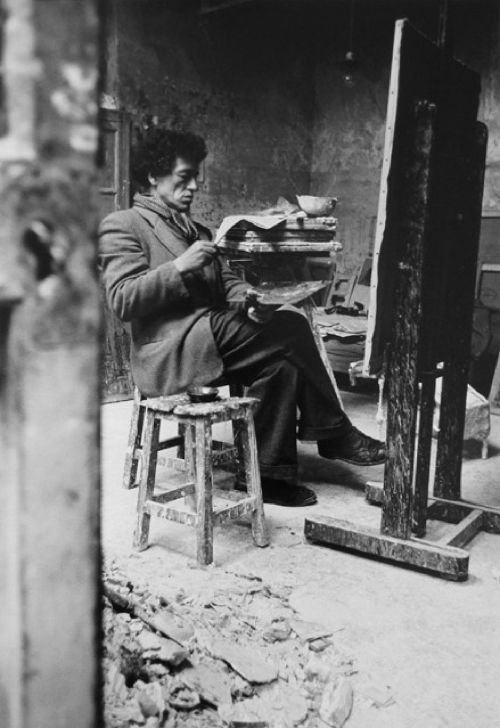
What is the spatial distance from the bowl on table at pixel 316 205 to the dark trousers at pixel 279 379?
1.21m

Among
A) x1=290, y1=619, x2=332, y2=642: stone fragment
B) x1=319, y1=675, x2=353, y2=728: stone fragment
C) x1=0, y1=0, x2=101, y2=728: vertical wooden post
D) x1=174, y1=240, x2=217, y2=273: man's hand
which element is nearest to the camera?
x1=0, y1=0, x2=101, y2=728: vertical wooden post

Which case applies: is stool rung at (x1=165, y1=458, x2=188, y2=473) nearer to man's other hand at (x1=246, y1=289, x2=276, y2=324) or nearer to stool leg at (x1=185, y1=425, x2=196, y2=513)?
stool leg at (x1=185, y1=425, x2=196, y2=513)

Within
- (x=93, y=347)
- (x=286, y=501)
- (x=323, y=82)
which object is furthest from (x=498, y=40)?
(x=93, y=347)

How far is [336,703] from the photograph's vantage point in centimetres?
202

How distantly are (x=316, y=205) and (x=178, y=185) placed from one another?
54.2 inches

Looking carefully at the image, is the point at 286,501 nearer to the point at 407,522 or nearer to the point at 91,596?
the point at 407,522

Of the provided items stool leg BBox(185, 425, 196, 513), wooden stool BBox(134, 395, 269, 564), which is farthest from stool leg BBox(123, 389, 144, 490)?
wooden stool BBox(134, 395, 269, 564)

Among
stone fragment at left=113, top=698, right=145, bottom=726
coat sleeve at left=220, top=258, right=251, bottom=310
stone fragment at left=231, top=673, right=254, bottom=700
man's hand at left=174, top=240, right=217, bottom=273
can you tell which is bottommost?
stone fragment at left=231, top=673, right=254, bottom=700

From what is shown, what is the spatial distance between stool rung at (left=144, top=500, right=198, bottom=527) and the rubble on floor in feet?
1.26

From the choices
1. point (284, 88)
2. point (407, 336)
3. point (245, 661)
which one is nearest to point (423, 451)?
point (407, 336)

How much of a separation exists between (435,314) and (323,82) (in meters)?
6.50

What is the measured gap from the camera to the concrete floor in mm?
2113

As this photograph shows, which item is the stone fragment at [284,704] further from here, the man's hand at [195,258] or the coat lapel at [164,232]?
the coat lapel at [164,232]

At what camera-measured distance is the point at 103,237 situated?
3.53 m
